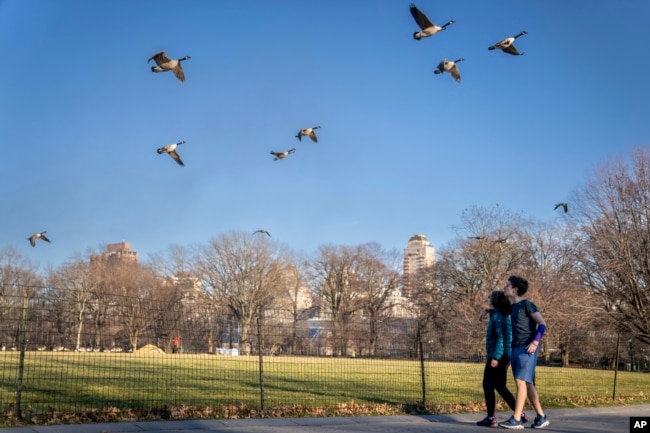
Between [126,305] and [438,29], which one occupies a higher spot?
[438,29]

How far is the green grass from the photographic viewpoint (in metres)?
10.3

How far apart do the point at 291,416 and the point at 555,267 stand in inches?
1653

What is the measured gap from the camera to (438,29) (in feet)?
43.0

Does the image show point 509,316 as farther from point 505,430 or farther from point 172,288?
point 172,288

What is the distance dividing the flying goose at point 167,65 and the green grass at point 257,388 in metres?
6.79

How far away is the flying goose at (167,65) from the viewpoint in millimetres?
14453

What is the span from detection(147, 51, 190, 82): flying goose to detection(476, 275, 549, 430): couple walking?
9590 millimetres

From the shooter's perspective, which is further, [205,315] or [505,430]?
[205,315]

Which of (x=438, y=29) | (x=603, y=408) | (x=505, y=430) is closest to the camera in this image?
(x=505, y=430)

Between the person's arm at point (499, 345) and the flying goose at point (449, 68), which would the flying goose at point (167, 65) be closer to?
the flying goose at point (449, 68)

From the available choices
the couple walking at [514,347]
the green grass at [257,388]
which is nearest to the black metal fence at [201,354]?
the green grass at [257,388]

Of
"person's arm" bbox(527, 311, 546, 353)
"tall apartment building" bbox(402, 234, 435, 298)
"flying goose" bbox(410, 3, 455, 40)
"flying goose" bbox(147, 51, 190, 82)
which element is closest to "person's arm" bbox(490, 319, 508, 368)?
"person's arm" bbox(527, 311, 546, 353)

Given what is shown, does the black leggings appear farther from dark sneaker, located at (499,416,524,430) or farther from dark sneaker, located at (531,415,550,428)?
dark sneaker, located at (531,415,550,428)

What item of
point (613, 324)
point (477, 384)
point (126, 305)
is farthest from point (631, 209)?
point (126, 305)
